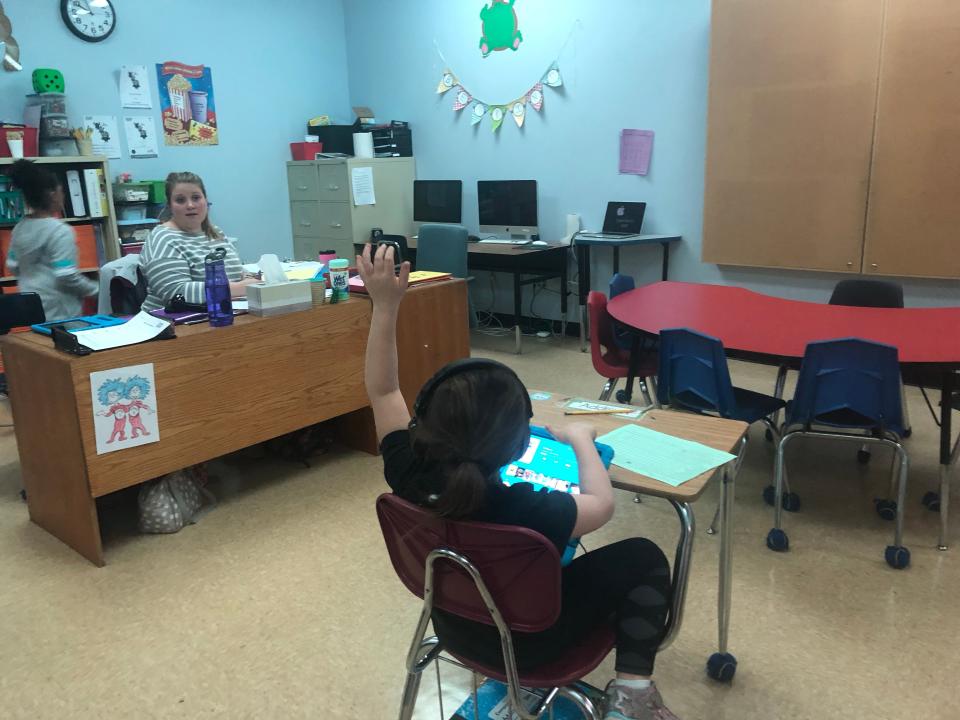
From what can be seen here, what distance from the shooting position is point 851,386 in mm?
2332

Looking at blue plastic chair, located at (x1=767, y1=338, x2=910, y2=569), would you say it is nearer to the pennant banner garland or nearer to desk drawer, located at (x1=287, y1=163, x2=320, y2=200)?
the pennant banner garland

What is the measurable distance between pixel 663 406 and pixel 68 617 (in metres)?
2.08

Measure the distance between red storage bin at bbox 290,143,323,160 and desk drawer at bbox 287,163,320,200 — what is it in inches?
3.7

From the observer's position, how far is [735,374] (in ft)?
15.0

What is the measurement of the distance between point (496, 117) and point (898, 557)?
4322 mm

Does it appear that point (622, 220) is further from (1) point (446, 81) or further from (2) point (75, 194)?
(2) point (75, 194)

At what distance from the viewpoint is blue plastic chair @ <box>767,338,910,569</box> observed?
2268 millimetres

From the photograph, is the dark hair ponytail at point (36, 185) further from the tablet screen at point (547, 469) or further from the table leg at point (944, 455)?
the table leg at point (944, 455)

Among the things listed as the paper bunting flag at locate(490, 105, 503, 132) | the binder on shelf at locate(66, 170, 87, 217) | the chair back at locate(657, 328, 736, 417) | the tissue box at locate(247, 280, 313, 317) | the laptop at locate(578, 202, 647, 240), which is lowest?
A: the chair back at locate(657, 328, 736, 417)

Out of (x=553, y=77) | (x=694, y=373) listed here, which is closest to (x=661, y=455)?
(x=694, y=373)

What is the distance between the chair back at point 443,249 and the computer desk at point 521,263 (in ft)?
Answer: 0.78

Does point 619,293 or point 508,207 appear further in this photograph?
point 508,207

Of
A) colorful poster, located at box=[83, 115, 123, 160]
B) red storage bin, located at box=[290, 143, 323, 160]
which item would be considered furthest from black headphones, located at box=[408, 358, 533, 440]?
red storage bin, located at box=[290, 143, 323, 160]

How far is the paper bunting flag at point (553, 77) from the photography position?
17.3 feet
